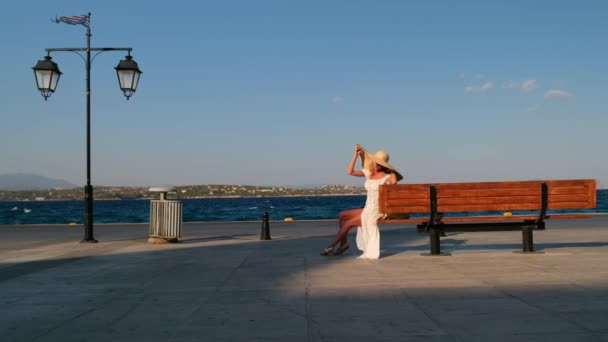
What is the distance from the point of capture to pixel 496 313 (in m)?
6.20

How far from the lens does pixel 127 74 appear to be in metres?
17.0

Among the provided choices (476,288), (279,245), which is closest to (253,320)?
(476,288)

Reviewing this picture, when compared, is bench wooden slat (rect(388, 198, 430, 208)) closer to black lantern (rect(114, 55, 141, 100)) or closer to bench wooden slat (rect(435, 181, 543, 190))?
bench wooden slat (rect(435, 181, 543, 190))

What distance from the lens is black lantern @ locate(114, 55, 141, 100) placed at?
16.9 meters

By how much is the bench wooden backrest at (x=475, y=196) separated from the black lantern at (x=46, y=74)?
10502mm

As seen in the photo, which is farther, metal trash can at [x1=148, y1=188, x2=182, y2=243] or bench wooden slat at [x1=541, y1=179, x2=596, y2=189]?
metal trash can at [x1=148, y1=188, x2=182, y2=243]

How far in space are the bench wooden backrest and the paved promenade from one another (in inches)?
35.3

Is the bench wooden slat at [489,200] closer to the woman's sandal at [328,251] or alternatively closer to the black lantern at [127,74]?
the woman's sandal at [328,251]

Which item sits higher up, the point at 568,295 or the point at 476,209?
the point at 476,209

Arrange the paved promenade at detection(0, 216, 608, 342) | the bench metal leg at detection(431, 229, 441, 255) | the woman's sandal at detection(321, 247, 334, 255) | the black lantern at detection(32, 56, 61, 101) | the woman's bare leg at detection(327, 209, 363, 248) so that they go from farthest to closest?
1. the black lantern at detection(32, 56, 61, 101)
2. the woman's sandal at detection(321, 247, 334, 255)
3. the woman's bare leg at detection(327, 209, 363, 248)
4. the bench metal leg at detection(431, 229, 441, 255)
5. the paved promenade at detection(0, 216, 608, 342)

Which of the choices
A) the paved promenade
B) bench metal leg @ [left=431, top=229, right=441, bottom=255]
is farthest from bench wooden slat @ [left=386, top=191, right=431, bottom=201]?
the paved promenade

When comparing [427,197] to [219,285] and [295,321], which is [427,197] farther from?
[295,321]

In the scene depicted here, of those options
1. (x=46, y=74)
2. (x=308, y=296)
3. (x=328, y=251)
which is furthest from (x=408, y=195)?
(x=46, y=74)

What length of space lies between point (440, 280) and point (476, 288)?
795 mm
